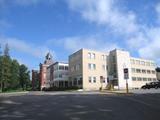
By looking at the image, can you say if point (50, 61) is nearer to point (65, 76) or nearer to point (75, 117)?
point (65, 76)

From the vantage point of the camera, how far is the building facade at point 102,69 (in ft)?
238

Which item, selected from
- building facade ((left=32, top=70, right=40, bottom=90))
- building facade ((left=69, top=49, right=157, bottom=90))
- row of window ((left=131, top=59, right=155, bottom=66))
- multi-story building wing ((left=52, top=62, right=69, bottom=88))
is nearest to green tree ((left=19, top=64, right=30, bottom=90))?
building facade ((left=32, top=70, right=40, bottom=90))

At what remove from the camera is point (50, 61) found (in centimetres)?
12406

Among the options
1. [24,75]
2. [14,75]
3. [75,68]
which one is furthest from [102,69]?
[24,75]

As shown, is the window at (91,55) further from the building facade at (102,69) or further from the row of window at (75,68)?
the row of window at (75,68)

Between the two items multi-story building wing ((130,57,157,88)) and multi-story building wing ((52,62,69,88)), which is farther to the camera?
multi-story building wing ((130,57,157,88))

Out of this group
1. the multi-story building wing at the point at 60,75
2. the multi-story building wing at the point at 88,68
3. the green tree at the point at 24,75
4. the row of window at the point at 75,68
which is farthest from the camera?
the green tree at the point at 24,75

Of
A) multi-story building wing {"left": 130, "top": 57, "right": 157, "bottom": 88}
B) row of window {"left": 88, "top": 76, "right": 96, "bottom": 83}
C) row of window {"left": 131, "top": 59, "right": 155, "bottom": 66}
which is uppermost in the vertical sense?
row of window {"left": 131, "top": 59, "right": 155, "bottom": 66}

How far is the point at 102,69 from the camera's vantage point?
76625 millimetres

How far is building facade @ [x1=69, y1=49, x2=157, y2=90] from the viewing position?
72500 millimetres

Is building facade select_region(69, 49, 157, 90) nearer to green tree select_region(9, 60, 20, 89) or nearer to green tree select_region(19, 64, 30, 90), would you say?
green tree select_region(9, 60, 20, 89)

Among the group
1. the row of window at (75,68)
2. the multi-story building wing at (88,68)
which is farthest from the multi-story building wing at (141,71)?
the row of window at (75,68)

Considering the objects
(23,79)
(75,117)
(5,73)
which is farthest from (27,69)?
(75,117)

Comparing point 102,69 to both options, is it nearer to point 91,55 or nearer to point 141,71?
point 91,55
